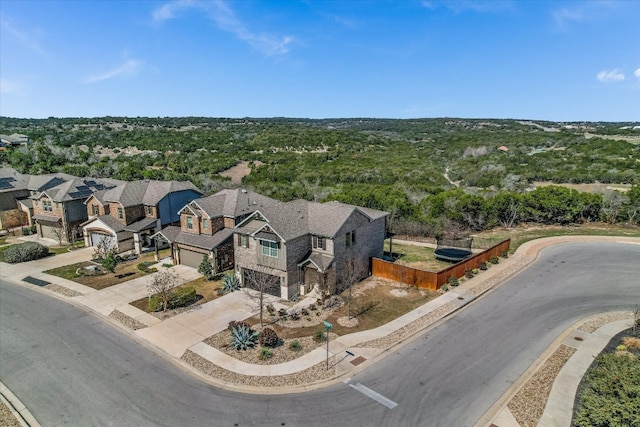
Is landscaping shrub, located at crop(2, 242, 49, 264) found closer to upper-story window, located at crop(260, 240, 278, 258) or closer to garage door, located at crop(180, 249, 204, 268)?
garage door, located at crop(180, 249, 204, 268)

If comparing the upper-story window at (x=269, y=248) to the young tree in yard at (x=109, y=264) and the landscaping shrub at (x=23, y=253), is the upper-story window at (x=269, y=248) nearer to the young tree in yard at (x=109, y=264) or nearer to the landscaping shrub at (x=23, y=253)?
the young tree in yard at (x=109, y=264)

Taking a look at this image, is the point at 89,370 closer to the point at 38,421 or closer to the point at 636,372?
the point at 38,421

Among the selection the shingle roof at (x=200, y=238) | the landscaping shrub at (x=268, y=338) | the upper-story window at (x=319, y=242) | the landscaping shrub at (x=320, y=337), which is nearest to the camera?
the landscaping shrub at (x=268, y=338)

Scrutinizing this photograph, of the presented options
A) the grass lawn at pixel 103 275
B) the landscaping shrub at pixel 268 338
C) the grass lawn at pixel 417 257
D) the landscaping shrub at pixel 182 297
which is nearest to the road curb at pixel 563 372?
the landscaping shrub at pixel 268 338

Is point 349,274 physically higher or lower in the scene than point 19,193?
lower

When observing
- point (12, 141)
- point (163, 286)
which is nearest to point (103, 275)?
point (163, 286)

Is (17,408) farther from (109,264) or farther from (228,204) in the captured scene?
(228,204)

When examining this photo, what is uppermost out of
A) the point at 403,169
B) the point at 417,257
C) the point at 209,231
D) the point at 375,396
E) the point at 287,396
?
the point at 403,169
